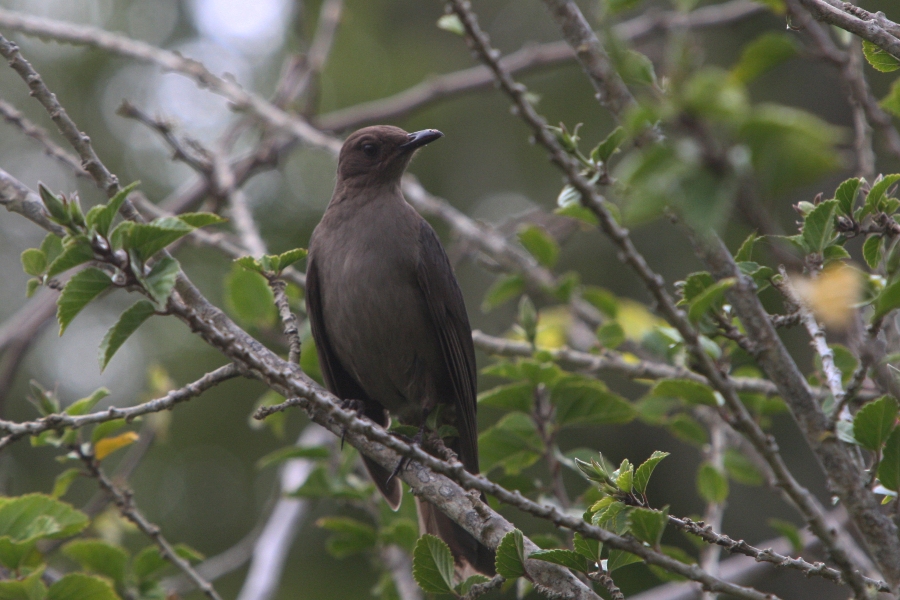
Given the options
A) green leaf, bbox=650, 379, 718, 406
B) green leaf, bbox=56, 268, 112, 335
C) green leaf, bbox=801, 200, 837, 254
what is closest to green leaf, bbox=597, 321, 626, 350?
green leaf, bbox=650, 379, 718, 406

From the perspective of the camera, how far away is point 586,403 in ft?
12.5

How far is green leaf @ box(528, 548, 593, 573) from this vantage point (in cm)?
254

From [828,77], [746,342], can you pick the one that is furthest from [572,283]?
[828,77]

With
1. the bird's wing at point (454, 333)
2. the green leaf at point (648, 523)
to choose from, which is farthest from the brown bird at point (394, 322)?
the green leaf at point (648, 523)

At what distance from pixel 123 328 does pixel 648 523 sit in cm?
175

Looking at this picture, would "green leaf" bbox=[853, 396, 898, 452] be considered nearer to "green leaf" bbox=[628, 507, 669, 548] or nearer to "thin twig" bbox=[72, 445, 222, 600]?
"green leaf" bbox=[628, 507, 669, 548]

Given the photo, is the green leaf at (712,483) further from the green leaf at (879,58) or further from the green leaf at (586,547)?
the green leaf at (879,58)

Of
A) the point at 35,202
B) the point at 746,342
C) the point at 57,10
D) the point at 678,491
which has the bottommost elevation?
the point at 678,491

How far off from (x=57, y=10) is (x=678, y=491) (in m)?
11.4

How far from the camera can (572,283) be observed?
4520 mm

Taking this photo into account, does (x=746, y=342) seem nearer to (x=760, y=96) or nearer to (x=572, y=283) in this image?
(x=572, y=283)

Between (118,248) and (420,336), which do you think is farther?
(420,336)

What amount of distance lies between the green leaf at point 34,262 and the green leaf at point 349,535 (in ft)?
6.03

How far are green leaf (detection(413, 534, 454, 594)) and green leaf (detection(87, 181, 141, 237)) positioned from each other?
1445 millimetres
